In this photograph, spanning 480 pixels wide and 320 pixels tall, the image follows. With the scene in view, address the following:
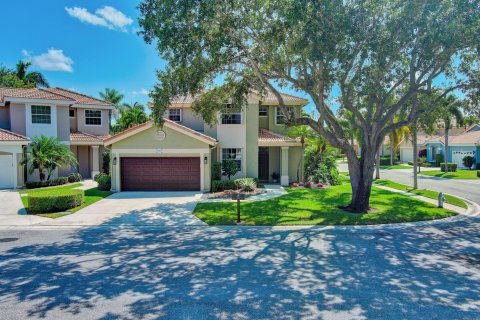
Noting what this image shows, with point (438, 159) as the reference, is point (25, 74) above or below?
above

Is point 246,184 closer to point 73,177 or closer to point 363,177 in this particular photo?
point 363,177

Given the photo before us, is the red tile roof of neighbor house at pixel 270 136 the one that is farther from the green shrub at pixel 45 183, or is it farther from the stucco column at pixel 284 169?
the green shrub at pixel 45 183

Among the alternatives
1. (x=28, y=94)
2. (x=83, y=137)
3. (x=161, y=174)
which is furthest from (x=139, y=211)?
(x=28, y=94)

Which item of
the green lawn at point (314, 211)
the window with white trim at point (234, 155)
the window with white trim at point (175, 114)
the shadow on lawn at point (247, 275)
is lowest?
the shadow on lawn at point (247, 275)

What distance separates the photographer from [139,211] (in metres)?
14.5

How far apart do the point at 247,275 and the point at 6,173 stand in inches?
815

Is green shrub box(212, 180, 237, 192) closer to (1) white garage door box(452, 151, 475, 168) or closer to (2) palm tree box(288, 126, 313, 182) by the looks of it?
(2) palm tree box(288, 126, 313, 182)

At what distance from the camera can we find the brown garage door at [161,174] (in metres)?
20.5

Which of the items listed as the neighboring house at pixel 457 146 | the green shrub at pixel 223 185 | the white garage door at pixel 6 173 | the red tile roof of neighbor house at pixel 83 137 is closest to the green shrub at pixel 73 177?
the red tile roof of neighbor house at pixel 83 137

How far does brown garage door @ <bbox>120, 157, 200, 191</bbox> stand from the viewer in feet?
67.1

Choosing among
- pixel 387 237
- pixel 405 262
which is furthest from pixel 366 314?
pixel 387 237

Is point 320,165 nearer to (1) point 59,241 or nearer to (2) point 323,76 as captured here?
(2) point 323,76

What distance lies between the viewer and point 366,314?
216 inches

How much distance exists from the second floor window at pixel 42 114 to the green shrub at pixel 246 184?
48.4 feet
